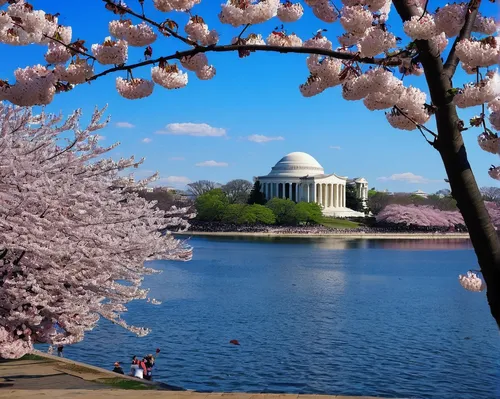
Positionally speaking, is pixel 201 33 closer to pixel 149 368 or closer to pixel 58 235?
pixel 58 235

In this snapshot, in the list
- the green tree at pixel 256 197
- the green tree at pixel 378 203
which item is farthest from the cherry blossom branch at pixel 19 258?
the green tree at pixel 378 203

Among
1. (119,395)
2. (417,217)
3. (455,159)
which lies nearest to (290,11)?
(455,159)

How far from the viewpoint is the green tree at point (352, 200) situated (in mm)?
127125

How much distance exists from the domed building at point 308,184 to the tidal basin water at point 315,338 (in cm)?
9233

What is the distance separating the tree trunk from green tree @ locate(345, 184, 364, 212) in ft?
404

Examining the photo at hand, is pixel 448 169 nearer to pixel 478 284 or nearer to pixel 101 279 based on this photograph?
pixel 478 284

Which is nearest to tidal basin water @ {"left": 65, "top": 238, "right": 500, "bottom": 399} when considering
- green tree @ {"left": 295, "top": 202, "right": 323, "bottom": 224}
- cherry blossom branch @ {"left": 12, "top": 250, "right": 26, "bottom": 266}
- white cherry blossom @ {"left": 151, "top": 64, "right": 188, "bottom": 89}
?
cherry blossom branch @ {"left": 12, "top": 250, "right": 26, "bottom": 266}

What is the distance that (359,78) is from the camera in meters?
3.59

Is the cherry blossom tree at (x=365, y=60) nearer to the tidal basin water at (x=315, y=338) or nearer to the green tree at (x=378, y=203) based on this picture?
the tidal basin water at (x=315, y=338)

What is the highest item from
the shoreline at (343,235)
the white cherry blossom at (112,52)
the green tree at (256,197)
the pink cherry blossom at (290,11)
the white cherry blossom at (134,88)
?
the green tree at (256,197)

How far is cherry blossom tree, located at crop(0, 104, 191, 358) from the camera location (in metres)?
7.98

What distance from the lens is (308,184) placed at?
13062 centimetres

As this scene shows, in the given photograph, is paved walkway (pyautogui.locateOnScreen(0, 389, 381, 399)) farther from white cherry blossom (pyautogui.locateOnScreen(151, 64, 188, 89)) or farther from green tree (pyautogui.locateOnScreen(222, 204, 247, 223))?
green tree (pyautogui.locateOnScreen(222, 204, 247, 223))

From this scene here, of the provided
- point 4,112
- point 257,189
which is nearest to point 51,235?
point 4,112
